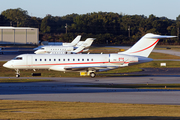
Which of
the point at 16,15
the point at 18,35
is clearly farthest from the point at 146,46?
the point at 16,15

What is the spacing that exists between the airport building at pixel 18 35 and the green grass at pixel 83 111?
346ft

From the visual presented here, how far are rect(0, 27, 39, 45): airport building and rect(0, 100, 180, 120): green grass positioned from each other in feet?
346

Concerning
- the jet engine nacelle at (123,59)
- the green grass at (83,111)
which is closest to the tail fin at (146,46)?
the jet engine nacelle at (123,59)

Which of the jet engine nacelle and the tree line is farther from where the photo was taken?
the tree line

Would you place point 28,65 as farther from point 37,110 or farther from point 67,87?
point 37,110

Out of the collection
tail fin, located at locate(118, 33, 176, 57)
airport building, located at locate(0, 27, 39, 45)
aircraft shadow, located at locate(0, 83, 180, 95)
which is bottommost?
aircraft shadow, located at locate(0, 83, 180, 95)

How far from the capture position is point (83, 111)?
15117 mm

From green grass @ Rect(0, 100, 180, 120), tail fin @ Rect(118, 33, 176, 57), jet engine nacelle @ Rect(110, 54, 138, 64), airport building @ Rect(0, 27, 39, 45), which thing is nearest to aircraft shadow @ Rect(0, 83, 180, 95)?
green grass @ Rect(0, 100, 180, 120)

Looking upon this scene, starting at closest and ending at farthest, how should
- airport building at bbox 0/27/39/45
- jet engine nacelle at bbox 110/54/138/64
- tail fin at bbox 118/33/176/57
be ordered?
jet engine nacelle at bbox 110/54/138/64 → tail fin at bbox 118/33/176/57 → airport building at bbox 0/27/39/45

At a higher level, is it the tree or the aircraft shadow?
the tree

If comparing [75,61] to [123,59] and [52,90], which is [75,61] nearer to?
[123,59]

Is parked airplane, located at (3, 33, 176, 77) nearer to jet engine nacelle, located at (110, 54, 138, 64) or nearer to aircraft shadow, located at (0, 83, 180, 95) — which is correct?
jet engine nacelle, located at (110, 54, 138, 64)

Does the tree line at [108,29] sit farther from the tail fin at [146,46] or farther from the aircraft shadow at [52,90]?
the aircraft shadow at [52,90]

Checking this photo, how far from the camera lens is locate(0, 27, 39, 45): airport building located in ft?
390
